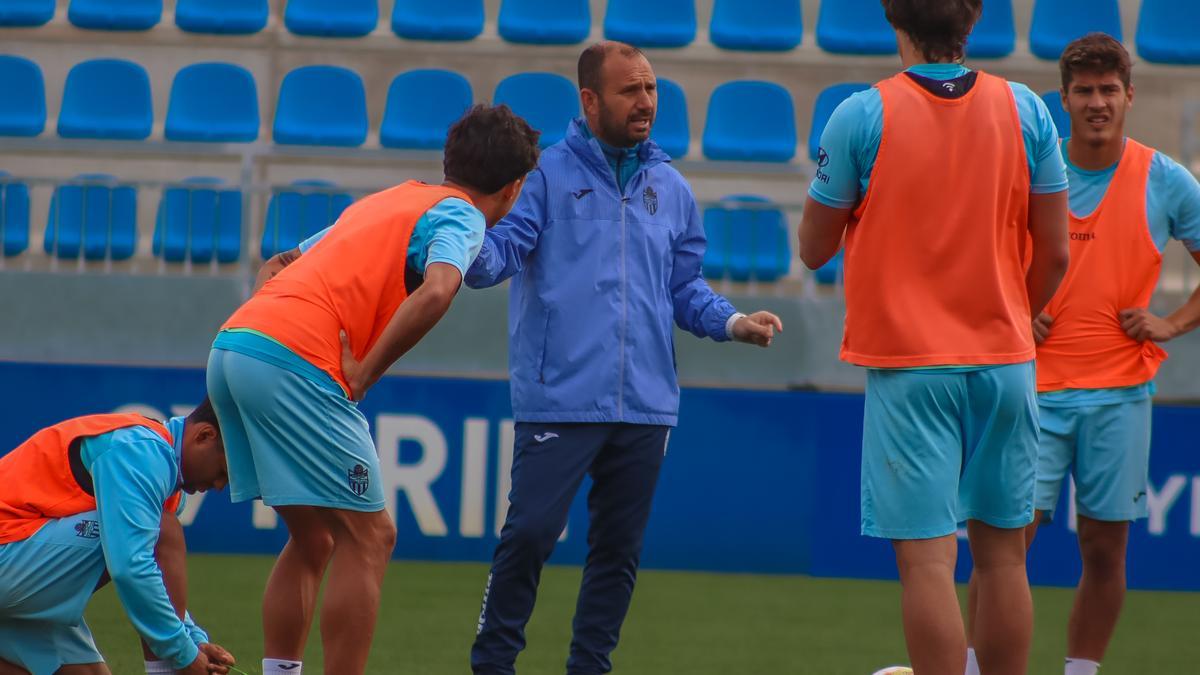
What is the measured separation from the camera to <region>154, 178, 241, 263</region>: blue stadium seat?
28.1 feet

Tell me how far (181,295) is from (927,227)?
523 cm

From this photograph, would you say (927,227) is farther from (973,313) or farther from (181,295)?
(181,295)

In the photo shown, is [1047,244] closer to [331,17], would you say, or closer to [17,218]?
[17,218]

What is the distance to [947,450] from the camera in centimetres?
329

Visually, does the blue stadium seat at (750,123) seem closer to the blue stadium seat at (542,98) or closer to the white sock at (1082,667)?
the blue stadium seat at (542,98)

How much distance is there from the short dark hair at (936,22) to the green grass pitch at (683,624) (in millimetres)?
2449

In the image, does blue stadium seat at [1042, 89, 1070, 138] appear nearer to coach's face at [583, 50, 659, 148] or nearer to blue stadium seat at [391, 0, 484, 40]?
blue stadium seat at [391, 0, 484, 40]

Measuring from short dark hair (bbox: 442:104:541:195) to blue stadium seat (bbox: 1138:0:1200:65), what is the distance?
7.23 meters

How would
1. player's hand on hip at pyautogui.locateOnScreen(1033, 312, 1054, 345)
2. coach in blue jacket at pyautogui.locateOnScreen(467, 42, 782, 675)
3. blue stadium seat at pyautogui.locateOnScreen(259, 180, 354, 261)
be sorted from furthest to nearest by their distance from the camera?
1. blue stadium seat at pyautogui.locateOnScreen(259, 180, 354, 261)
2. player's hand on hip at pyautogui.locateOnScreen(1033, 312, 1054, 345)
3. coach in blue jacket at pyautogui.locateOnScreen(467, 42, 782, 675)

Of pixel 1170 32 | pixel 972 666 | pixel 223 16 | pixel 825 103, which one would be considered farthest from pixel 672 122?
pixel 972 666

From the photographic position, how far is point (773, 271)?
8484 millimetres

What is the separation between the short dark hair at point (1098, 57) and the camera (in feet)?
14.1

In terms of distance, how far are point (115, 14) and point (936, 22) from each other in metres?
7.94

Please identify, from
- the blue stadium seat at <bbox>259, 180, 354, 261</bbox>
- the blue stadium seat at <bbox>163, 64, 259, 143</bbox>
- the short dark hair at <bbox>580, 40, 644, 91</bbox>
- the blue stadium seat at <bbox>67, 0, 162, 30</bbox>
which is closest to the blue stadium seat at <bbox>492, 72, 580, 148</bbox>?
the blue stadium seat at <bbox>259, 180, 354, 261</bbox>
